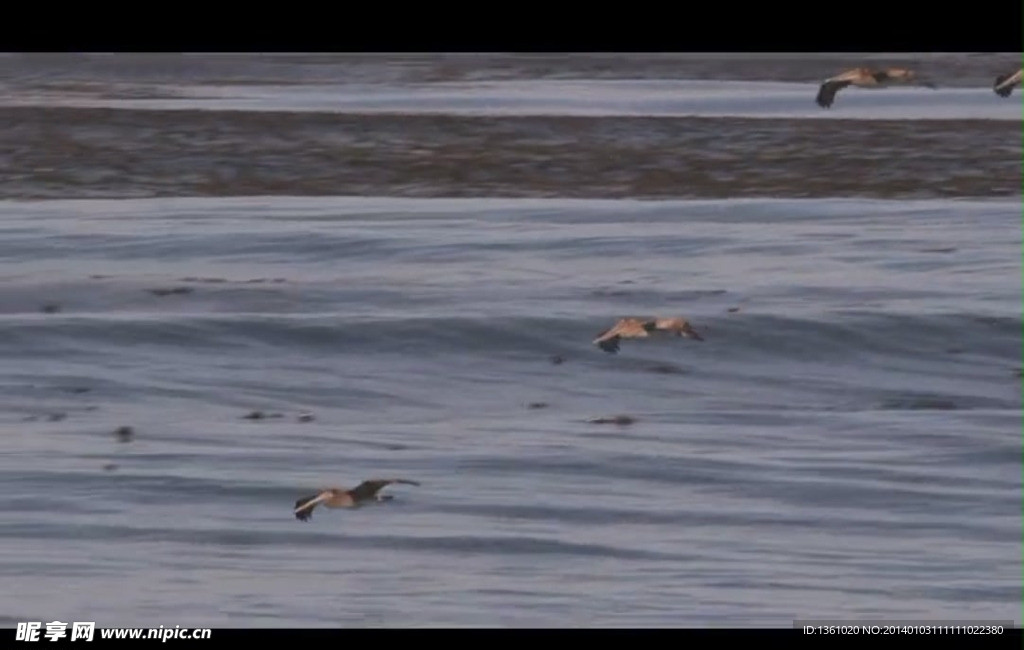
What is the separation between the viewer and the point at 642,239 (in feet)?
57.9

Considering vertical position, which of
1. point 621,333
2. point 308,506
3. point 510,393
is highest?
point 308,506

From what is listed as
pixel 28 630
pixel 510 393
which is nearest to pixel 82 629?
pixel 28 630

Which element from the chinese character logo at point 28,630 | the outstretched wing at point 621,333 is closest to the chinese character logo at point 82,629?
the chinese character logo at point 28,630

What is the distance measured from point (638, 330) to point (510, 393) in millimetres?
893

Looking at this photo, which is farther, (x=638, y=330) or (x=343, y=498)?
(x=638, y=330)

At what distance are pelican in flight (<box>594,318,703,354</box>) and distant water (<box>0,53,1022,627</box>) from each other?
11 cm

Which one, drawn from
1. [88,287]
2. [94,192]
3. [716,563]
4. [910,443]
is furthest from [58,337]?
[94,192]

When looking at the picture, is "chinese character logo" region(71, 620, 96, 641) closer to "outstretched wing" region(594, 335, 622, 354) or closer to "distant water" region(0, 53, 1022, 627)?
"distant water" region(0, 53, 1022, 627)

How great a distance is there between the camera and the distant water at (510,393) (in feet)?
28.7

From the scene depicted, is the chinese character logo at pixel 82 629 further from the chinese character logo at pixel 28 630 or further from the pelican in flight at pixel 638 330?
the pelican in flight at pixel 638 330

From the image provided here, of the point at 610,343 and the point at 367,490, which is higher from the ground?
the point at 367,490

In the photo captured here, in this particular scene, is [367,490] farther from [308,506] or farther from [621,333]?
[621,333]

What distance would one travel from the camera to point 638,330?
13000mm

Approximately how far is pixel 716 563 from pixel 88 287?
7326mm
